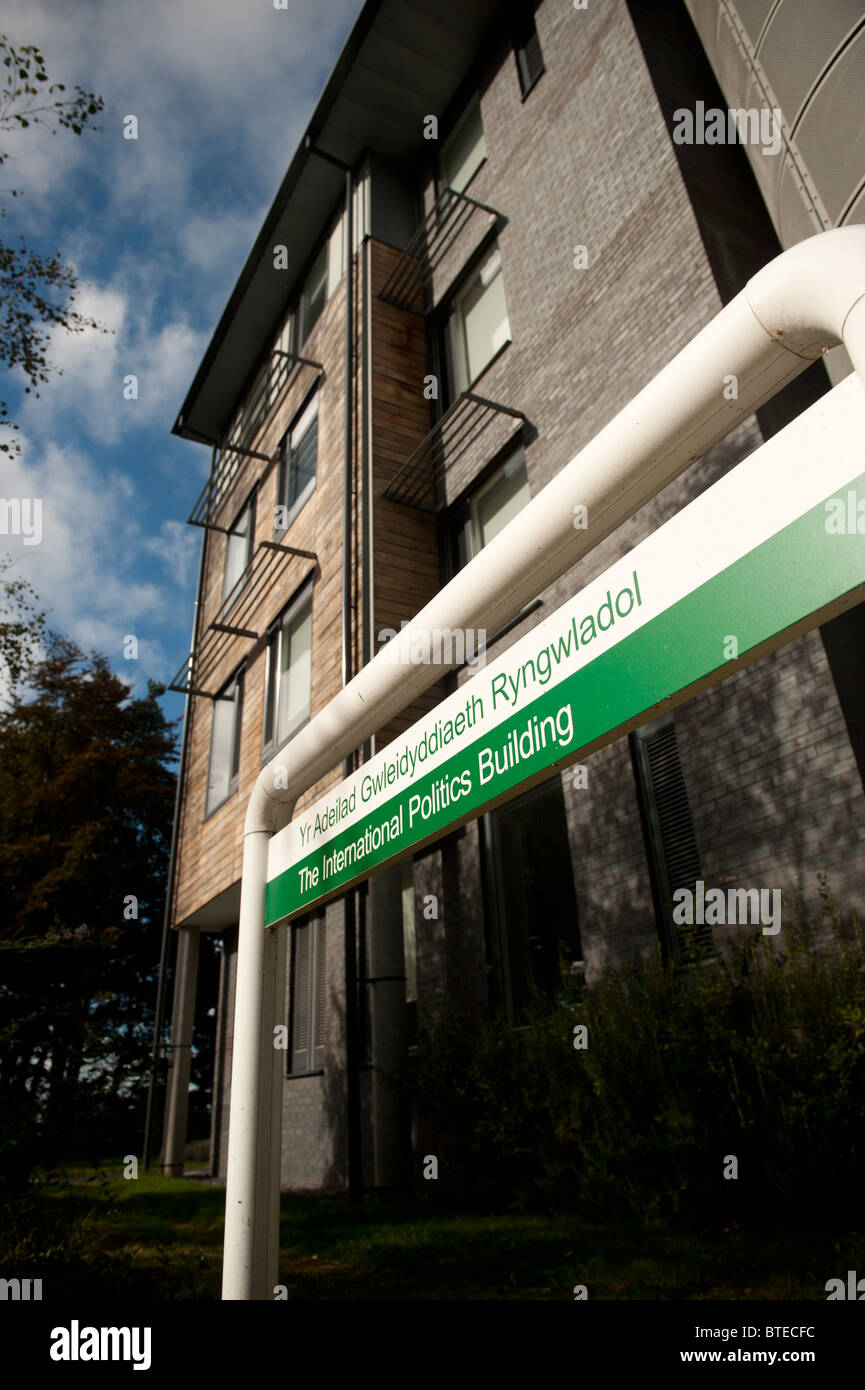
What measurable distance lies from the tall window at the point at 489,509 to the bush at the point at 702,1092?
6079mm

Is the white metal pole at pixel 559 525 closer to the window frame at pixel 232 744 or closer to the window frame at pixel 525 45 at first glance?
the window frame at pixel 232 744

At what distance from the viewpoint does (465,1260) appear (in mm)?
5012

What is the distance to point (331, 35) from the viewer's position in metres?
13.3

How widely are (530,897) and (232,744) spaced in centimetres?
756

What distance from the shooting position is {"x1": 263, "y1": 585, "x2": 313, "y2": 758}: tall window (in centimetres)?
1248

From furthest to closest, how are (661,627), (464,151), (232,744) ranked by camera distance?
(232,744), (464,151), (661,627)

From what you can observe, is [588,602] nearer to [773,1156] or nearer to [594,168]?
[773,1156]

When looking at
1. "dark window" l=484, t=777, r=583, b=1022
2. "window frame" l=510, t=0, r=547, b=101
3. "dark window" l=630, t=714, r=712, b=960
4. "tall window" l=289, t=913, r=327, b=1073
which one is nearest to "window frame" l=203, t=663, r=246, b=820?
"tall window" l=289, t=913, r=327, b=1073

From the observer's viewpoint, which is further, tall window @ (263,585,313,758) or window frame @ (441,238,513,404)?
tall window @ (263,585,313,758)

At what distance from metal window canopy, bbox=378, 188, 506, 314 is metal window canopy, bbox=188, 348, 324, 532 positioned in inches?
67.8

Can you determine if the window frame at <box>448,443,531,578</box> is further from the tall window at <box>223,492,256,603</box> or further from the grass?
the grass

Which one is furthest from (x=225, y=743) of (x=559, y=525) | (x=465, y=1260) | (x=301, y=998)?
(x=559, y=525)

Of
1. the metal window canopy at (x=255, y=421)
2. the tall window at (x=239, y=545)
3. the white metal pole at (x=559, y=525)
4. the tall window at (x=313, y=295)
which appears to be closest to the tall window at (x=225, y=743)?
the tall window at (x=239, y=545)

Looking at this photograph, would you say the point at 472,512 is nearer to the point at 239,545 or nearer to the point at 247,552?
the point at 247,552
